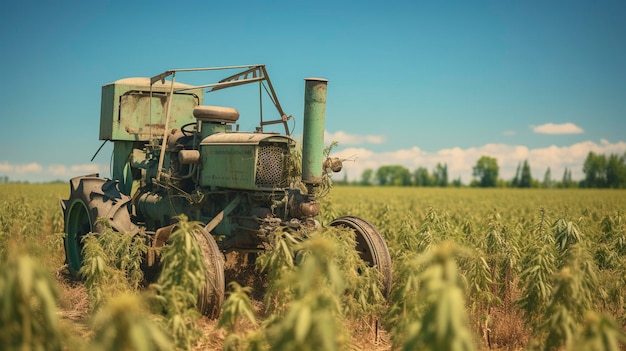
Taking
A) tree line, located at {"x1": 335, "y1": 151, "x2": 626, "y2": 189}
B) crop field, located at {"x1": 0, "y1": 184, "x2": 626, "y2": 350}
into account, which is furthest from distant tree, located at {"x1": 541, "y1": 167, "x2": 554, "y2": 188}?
crop field, located at {"x1": 0, "y1": 184, "x2": 626, "y2": 350}

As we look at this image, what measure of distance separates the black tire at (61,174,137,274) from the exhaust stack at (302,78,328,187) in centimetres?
256

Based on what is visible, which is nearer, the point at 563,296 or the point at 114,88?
the point at 563,296

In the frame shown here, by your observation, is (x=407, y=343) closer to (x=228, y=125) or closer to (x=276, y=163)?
(x=276, y=163)

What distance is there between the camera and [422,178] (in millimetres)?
109000

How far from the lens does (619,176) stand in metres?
99.1

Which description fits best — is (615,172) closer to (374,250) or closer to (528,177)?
(528,177)

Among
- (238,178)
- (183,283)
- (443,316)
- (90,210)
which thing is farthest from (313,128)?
(443,316)

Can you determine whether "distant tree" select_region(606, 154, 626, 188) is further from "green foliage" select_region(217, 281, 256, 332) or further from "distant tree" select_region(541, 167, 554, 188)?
"green foliage" select_region(217, 281, 256, 332)

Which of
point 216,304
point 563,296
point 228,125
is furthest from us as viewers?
point 228,125

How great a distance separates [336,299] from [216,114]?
433cm

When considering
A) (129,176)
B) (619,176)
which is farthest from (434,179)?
(129,176)

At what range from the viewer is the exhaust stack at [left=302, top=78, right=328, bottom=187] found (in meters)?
6.88

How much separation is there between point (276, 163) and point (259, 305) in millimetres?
1801

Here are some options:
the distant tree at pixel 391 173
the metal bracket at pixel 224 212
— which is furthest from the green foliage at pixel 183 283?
the distant tree at pixel 391 173
